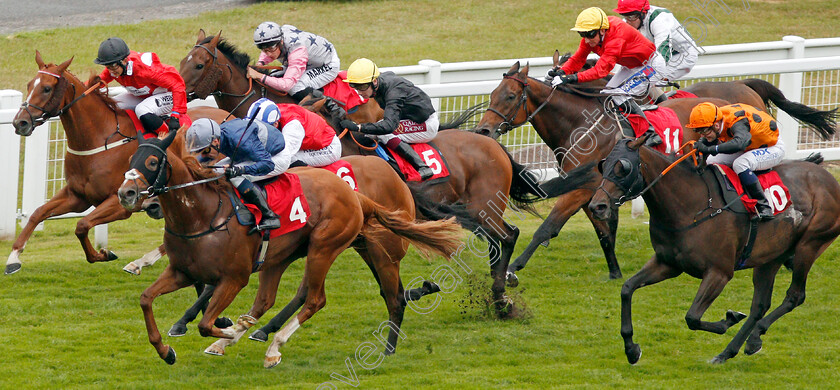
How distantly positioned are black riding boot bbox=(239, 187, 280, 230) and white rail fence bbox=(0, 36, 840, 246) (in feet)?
9.30

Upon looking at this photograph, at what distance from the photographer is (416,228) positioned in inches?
261

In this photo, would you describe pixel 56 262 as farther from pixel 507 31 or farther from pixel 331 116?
pixel 507 31

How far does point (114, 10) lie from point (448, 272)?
10755 millimetres

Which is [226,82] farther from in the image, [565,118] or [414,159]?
[565,118]

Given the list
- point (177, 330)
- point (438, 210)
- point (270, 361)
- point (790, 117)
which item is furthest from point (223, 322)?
point (790, 117)

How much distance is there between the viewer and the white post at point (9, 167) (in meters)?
8.62

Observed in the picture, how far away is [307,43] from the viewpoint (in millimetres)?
8297

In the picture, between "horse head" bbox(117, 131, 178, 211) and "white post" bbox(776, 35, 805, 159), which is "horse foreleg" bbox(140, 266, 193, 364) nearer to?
"horse head" bbox(117, 131, 178, 211)

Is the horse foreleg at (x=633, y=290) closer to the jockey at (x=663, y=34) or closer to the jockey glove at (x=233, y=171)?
the jockey glove at (x=233, y=171)

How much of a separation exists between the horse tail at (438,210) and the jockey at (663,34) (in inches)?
89.8

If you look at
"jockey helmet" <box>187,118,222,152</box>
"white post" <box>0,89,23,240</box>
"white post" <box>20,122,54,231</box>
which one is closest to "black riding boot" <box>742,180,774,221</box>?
"jockey helmet" <box>187,118,222,152</box>

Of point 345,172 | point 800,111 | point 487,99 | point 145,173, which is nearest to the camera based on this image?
point 145,173

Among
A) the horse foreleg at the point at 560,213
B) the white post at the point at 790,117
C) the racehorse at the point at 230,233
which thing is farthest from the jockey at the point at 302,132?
the white post at the point at 790,117

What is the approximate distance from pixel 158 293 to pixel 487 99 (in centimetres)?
450
